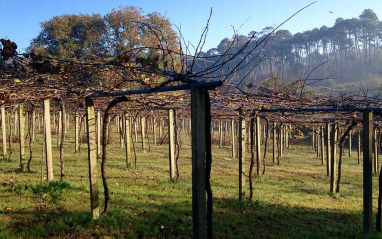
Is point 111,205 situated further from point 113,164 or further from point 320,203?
point 113,164

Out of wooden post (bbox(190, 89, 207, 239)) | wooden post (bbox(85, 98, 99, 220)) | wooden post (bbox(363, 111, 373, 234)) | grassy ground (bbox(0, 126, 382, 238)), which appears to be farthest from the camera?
wooden post (bbox(363, 111, 373, 234))

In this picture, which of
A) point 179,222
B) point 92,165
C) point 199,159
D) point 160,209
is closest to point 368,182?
point 179,222

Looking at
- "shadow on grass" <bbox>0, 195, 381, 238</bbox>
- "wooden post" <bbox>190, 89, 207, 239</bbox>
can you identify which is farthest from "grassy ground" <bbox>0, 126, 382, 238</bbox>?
"wooden post" <bbox>190, 89, 207, 239</bbox>

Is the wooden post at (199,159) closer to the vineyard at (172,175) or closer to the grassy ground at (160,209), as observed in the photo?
the vineyard at (172,175)

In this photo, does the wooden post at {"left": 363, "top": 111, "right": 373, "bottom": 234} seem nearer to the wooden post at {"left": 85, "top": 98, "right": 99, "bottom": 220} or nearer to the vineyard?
the vineyard

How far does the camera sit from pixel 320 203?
10398 millimetres

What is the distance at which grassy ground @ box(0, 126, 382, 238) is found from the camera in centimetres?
626

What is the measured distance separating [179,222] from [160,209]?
1.07m

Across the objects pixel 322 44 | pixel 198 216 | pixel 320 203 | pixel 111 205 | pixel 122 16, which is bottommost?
pixel 320 203

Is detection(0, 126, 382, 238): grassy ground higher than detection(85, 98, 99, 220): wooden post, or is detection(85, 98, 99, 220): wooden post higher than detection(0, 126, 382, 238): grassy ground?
detection(85, 98, 99, 220): wooden post

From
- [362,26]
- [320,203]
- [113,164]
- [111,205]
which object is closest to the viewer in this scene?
[111,205]

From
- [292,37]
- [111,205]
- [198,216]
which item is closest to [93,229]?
[111,205]

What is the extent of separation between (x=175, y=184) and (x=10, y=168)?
6.60 m

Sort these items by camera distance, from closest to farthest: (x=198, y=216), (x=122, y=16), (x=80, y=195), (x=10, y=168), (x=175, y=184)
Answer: (x=198, y=216) < (x=80, y=195) < (x=175, y=184) < (x=10, y=168) < (x=122, y=16)
